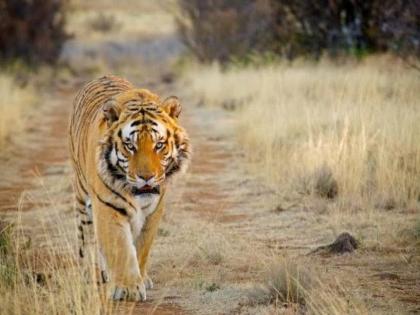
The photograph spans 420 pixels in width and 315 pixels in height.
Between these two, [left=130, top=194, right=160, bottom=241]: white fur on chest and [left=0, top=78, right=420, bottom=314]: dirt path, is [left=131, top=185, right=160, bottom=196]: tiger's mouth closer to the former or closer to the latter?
[left=130, top=194, right=160, bottom=241]: white fur on chest

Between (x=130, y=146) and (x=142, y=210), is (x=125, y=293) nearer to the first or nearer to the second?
(x=142, y=210)

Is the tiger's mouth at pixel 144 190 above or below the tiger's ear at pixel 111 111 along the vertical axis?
below

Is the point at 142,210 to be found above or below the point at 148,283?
above

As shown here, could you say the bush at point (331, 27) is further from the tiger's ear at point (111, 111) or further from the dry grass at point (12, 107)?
the tiger's ear at point (111, 111)

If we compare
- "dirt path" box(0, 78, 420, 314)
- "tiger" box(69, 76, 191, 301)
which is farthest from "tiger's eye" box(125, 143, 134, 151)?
"dirt path" box(0, 78, 420, 314)

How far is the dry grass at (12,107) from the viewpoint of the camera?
45.0 feet

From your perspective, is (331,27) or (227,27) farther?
(227,27)

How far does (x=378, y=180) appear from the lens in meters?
8.76

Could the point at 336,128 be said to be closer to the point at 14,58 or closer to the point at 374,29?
the point at 374,29

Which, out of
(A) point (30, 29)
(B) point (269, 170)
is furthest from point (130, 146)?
(A) point (30, 29)

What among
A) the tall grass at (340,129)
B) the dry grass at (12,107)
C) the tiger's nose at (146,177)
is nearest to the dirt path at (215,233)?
the tall grass at (340,129)

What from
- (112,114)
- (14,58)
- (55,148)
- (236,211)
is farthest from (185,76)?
(112,114)

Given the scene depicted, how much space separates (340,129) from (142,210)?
5285mm

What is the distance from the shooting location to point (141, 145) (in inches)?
219
